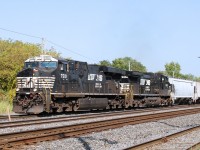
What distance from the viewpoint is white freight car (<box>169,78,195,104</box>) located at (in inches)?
1661

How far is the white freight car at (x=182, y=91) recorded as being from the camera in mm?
42188

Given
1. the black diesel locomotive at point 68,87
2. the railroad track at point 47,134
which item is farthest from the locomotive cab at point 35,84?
the railroad track at point 47,134

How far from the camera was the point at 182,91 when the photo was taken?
146ft

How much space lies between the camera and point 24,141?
33.2ft

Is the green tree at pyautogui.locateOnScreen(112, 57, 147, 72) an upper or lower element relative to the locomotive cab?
upper

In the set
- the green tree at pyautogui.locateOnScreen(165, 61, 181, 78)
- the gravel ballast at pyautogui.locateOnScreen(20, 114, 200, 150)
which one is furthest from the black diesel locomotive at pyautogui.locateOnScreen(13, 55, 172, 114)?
the green tree at pyautogui.locateOnScreen(165, 61, 181, 78)

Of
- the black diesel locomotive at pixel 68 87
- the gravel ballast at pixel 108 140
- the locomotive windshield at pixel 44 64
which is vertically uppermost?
the locomotive windshield at pixel 44 64

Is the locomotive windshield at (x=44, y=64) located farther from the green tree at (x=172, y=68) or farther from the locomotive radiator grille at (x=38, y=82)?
the green tree at (x=172, y=68)

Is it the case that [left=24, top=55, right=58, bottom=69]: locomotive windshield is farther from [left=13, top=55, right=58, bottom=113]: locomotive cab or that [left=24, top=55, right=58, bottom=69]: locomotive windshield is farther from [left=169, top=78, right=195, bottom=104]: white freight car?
[left=169, top=78, right=195, bottom=104]: white freight car

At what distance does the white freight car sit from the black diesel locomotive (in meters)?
12.5

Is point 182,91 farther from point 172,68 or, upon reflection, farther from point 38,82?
point 172,68

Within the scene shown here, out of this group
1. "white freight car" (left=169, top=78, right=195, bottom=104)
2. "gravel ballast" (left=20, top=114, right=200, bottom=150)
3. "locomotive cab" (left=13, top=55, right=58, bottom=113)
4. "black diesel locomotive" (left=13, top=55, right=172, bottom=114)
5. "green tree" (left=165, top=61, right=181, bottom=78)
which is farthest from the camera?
"green tree" (left=165, top=61, right=181, bottom=78)

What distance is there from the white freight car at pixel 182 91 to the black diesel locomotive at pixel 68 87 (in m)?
12.5

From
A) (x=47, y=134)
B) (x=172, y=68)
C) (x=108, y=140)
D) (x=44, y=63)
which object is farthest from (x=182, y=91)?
(x=172, y=68)
